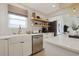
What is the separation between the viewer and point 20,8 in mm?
3803

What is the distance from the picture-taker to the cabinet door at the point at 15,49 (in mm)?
2577

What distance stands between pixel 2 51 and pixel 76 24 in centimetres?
195

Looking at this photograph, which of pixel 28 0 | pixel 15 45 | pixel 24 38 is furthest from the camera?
pixel 24 38

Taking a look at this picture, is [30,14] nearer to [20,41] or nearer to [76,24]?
[20,41]

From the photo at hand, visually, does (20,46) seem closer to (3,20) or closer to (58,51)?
(3,20)

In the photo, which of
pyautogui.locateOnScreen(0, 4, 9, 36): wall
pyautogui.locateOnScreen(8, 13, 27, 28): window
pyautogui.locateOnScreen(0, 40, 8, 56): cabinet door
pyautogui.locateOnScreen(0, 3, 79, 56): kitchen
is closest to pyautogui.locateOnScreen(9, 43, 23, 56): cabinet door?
pyautogui.locateOnScreen(0, 3, 79, 56): kitchen

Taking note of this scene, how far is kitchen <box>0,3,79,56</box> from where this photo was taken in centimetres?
218

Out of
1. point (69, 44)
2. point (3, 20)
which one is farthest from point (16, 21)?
point (69, 44)

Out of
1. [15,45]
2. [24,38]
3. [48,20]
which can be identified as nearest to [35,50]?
[24,38]

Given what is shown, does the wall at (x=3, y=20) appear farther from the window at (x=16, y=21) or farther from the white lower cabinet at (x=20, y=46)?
the white lower cabinet at (x=20, y=46)

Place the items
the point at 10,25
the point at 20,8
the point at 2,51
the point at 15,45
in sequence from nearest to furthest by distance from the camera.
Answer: the point at 2,51 < the point at 15,45 < the point at 10,25 < the point at 20,8

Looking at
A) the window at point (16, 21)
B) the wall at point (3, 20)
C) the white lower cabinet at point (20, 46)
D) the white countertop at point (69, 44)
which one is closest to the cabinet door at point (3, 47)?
the white lower cabinet at point (20, 46)

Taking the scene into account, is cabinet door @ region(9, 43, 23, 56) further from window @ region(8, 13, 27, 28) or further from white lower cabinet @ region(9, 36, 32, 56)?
window @ region(8, 13, 27, 28)

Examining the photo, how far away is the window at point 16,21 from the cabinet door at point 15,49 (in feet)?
3.06
